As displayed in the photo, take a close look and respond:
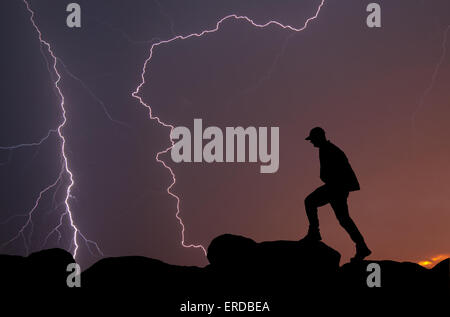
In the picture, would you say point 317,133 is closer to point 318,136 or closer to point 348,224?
point 318,136

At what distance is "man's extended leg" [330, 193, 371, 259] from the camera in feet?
19.1

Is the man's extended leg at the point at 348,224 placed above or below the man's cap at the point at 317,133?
below

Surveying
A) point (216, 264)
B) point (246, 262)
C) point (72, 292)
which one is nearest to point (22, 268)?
point (72, 292)

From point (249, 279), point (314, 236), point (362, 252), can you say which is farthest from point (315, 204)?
point (249, 279)

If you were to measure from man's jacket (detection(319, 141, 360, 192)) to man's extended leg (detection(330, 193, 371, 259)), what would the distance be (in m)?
0.15

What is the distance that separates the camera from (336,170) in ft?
19.2

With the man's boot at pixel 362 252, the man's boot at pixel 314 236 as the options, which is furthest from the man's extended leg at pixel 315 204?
the man's boot at pixel 362 252

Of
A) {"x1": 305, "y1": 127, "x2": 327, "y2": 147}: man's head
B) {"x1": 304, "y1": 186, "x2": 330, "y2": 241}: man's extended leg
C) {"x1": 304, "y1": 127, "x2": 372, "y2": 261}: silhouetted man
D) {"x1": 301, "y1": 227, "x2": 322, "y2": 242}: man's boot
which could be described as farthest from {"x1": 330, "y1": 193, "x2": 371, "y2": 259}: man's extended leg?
{"x1": 305, "y1": 127, "x2": 327, "y2": 147}: man's head

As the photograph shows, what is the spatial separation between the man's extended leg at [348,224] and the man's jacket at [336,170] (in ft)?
0.48

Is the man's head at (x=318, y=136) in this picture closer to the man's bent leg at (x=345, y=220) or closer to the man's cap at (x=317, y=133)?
the man's cap at (x=317, y=133)

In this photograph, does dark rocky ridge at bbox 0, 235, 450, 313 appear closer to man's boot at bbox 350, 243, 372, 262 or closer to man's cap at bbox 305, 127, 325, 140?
man's boot at bbox 350, 243, 372, 262

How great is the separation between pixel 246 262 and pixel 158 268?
3.88 ft

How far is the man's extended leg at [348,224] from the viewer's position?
5.83 m
